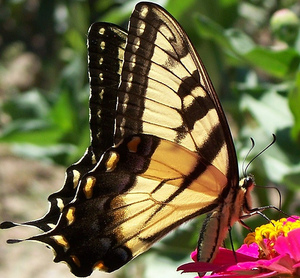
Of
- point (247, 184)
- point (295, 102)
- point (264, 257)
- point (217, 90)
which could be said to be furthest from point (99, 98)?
point (217, 90)

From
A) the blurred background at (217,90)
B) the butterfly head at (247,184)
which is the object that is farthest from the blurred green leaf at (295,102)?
the butterfly head at (247,184)

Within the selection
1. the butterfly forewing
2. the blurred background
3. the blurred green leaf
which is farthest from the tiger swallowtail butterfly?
the blurred green leaf

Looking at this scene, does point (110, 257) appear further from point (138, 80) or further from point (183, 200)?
point (138, 80)

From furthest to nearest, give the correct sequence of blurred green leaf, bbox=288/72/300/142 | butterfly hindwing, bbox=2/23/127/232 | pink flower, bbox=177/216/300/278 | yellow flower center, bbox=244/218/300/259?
blurred green leaf, bbox=288/72/300/142, butterfly hindwing, bbox=2/23/127/232, yellow flower center, bbox=244/218/300/259, pink flower, bbox=177/216/300/278

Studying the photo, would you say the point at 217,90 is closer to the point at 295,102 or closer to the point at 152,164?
the point at 295,102

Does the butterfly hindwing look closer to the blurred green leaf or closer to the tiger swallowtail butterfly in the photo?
the tiger swallowtail butterfly

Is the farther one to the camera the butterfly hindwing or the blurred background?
the blurred background

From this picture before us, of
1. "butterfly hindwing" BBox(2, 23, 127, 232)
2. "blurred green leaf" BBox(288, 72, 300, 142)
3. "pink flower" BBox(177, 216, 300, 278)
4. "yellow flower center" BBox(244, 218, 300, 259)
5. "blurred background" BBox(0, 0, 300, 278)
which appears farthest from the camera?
"blurred background" BBox(0, 0, 300, 278)

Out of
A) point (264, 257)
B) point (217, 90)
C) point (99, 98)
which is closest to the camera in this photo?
point (264, 257)
